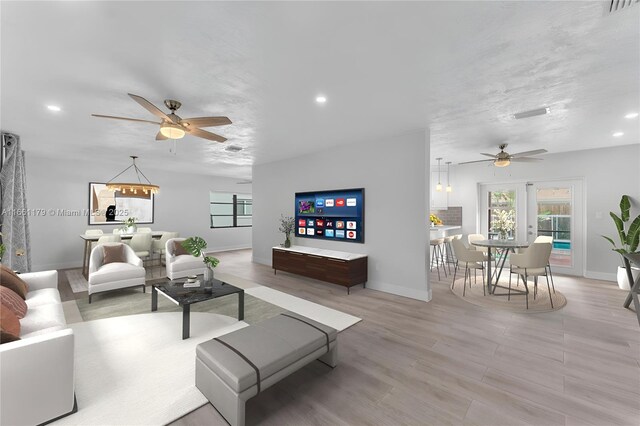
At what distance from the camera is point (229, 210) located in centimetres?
1028

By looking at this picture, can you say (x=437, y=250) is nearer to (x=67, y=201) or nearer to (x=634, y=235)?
(x=634, y=235)

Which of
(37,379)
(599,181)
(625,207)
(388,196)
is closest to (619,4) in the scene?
(388,196)

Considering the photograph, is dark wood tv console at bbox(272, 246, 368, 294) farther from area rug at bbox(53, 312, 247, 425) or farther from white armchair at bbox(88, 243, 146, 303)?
white armchair at bbox(88, 243, 146, 303)

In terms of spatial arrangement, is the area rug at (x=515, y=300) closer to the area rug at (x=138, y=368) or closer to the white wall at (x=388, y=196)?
the white wall at (x=388, y=196)

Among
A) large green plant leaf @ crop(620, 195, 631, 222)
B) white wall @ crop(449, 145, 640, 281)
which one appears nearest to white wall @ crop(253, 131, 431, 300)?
white wall @ crop(449, 145, 640, 281)

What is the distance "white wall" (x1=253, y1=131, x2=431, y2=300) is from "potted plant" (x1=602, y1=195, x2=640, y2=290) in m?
3.43

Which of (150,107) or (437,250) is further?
(437,250)

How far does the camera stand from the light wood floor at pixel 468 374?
193cm

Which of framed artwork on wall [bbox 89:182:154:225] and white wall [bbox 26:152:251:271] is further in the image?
framed artwork on wall [bbox 89:182:154:225]

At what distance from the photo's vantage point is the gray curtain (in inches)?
182

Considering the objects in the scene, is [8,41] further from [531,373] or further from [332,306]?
[531,373]

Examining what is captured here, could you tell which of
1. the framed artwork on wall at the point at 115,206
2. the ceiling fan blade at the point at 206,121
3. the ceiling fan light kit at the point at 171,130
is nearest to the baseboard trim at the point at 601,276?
the ceiling fan blade at the point at 206,121

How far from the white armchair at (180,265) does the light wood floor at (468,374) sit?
3.35m

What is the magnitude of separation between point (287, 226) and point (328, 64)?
447 centimetres
